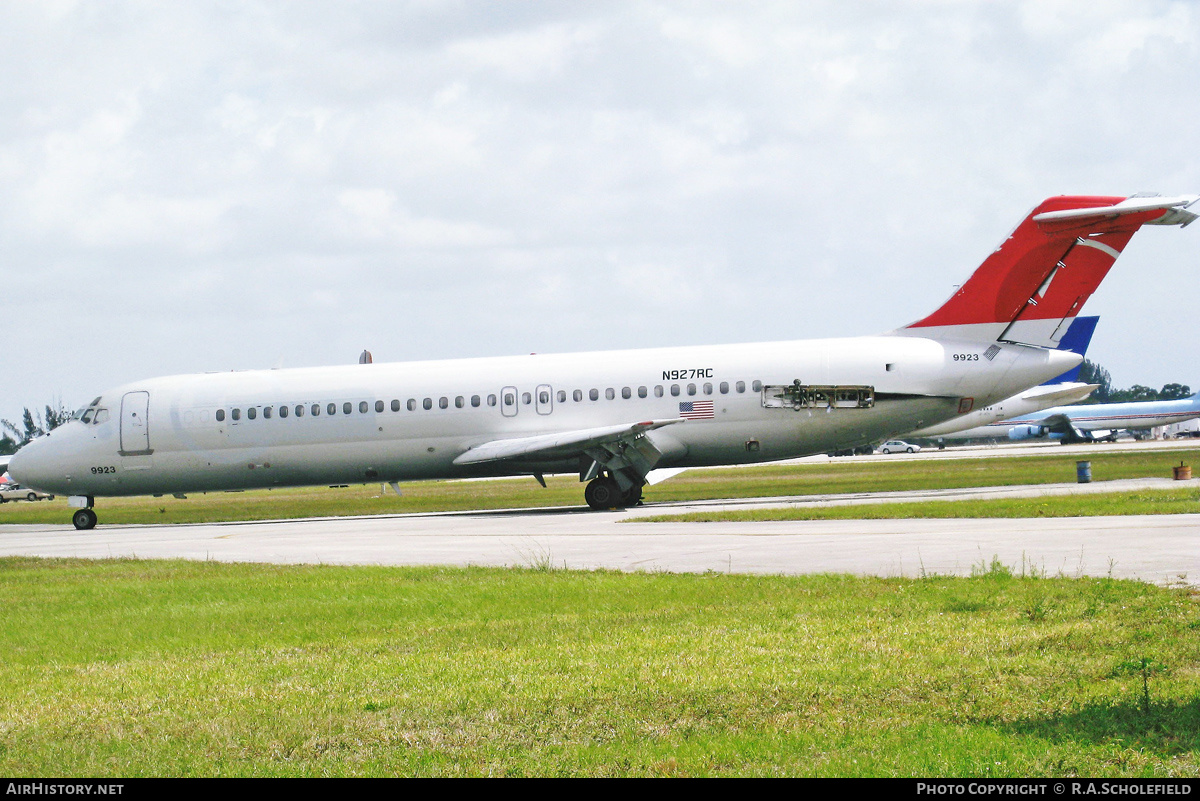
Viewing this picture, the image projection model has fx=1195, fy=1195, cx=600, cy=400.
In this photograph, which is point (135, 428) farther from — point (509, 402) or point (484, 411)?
point (509, 402)

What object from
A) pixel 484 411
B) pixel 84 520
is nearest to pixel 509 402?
pixel 484 411

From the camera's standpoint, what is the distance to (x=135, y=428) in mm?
34531

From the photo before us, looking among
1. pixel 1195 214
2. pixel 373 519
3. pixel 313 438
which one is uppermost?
pixel 1195 214

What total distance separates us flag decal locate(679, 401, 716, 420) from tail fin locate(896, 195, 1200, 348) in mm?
6175

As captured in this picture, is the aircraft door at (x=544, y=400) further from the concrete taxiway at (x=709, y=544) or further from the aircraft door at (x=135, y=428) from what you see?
the aircraft door at (x=135, y=428)

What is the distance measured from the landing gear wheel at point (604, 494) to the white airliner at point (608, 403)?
0.18 ft

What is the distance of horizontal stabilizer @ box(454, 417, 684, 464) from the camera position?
30188 mm

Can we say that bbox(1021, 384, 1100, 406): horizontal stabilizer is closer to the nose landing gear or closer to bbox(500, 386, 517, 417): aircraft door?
bbox(500, 386, 517, 417): aircraft door

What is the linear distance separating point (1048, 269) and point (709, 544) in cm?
1598

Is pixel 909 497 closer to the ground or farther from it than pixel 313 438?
closer to the ground

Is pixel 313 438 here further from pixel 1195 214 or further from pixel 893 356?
pixel 1195 214
